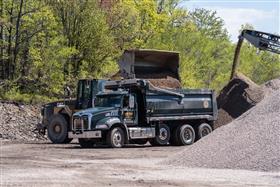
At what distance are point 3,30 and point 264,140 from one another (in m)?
24.9

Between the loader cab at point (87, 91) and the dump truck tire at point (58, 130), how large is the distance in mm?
1020

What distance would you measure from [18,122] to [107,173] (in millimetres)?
17974

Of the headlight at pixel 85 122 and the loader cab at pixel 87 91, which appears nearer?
the headlight at pixel 85 122

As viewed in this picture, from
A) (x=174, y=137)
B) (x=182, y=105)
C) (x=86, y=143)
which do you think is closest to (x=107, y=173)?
(x=86, y=143)

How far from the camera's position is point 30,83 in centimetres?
3809

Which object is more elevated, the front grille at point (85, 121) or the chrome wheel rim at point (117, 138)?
the front grille at point (85, 121)

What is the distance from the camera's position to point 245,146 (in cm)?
1791

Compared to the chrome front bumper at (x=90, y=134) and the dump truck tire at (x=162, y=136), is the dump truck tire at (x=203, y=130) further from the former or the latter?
the chrome front bumper at (x=90, y=134)

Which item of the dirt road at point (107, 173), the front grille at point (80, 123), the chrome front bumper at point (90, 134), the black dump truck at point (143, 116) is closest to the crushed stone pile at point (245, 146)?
the dirt road at point (107, 173)

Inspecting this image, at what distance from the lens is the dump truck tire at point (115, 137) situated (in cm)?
2542

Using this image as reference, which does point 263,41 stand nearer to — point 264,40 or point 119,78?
point 264,40

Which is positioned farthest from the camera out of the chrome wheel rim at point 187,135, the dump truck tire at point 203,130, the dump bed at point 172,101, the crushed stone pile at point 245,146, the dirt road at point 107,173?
the dump truck tire at point 203,130

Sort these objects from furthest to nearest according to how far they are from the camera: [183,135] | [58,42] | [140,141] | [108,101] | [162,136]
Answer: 1. [58,42]
2. [140,141]
3. [183,135]
4. [162,136]
5. [108,101]

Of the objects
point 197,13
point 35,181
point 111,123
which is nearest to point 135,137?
point 111,123
